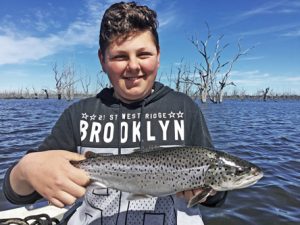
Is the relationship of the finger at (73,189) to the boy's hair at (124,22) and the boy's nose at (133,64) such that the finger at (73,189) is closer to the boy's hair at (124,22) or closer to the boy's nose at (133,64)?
the boy's nose at (133,64)

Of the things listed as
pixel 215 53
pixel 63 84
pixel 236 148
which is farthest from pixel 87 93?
pixel 236 148

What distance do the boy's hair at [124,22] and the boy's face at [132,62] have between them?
0.05m

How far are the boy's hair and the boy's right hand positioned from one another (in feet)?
3.47

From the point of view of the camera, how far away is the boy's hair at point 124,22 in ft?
8.28

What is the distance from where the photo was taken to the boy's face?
251 cm

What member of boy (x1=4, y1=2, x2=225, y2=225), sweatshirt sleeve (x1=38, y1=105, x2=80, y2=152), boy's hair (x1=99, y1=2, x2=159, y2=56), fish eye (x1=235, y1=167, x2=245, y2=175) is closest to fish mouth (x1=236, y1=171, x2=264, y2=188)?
fish eye (x1=235, y1=167, x2=245, y2=175)

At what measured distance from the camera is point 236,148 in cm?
1221

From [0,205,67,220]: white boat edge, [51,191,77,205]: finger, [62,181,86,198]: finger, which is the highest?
[62,181,86,198]: finger

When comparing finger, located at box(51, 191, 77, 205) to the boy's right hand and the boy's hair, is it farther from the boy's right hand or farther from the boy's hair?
the boy's hair

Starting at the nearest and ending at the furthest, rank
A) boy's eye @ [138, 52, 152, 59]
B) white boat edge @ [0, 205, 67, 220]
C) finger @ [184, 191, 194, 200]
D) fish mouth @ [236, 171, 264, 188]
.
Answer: finger @ [184, 191, 194, 200]
fish mouth @ [236, 171, 264, 188]
boy's eye @ [138, 52, 152, 59]
white boat edge @ [0, 205, 67, 220]

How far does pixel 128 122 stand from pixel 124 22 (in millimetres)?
840

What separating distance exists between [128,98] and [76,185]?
1.06 metres

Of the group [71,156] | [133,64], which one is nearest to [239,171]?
[133,64]

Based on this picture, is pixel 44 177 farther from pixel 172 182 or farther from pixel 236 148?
pixel 236 148
